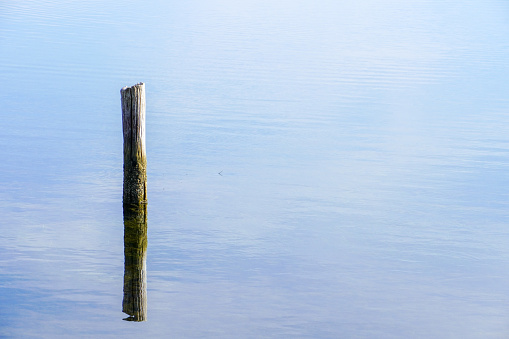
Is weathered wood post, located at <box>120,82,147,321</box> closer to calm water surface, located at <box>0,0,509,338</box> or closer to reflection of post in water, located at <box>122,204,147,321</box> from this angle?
reflection of post in water, located at <box>122,204,147,321</box>

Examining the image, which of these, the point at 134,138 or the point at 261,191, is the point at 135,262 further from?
the point at 261,191

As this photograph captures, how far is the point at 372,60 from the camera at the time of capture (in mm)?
33219

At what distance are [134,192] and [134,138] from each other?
1126 millimetres

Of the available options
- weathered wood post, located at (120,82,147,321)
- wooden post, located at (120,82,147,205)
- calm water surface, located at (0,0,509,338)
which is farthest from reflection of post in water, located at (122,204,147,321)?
wooden post, located at (120,82,147,205)

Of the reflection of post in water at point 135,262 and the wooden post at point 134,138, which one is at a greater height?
the wooden post at point 134,138

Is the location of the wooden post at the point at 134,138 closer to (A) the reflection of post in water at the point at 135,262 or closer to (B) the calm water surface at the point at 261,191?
(A) the reflection of post in water at the point at 135,262

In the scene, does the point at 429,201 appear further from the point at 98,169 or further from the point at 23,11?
the point at 23,11

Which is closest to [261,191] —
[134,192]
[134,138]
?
[134,192]

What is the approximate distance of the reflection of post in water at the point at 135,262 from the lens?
31.2 feet

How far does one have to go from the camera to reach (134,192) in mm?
12305

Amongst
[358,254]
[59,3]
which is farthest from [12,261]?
[59,3]

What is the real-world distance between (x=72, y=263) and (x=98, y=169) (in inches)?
217

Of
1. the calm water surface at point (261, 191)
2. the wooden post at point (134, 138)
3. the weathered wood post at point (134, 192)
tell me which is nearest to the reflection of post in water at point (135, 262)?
the weathered wood post at point (134, 192)

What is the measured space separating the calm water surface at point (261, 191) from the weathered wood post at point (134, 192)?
21 cm
